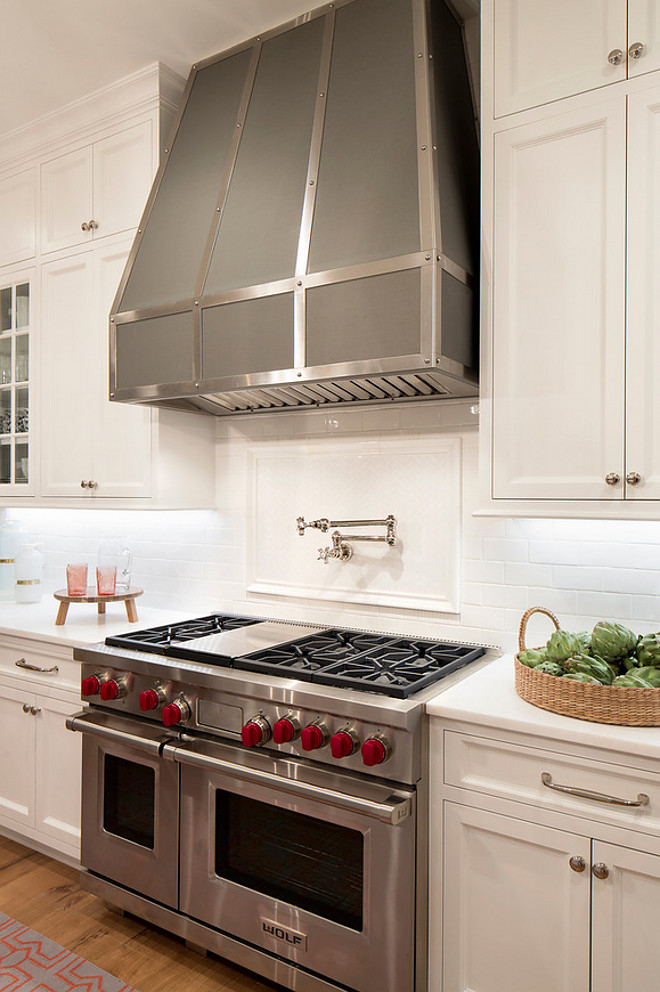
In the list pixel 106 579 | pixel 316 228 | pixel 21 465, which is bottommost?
pixel 106 579

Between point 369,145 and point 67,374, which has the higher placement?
point 369,145

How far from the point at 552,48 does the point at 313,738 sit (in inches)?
76.6

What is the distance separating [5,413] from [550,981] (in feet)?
9.94

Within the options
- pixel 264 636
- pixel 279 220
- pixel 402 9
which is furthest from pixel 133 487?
pixel 402 9

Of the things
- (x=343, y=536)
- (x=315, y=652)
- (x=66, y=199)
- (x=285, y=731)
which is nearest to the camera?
(x=285, y=731)

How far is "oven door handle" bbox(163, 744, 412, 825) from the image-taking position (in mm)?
1636

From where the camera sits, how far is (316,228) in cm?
210

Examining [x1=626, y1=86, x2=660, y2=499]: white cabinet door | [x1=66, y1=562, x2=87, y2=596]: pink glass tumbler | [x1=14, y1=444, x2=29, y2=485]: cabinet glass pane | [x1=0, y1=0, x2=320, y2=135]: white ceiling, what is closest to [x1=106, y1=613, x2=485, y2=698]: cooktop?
[x1=66, y1=562, x2=87, y2=596]: pink glass tumbler

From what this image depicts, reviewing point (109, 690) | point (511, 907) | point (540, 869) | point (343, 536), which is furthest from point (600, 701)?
point (109, 690)

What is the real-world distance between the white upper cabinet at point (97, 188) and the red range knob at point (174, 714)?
1.86 metres

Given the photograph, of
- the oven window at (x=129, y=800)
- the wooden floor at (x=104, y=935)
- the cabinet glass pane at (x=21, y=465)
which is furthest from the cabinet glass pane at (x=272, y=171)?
the wooden floor at (x=104, y=935)

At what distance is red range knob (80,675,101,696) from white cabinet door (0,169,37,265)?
6.45ft

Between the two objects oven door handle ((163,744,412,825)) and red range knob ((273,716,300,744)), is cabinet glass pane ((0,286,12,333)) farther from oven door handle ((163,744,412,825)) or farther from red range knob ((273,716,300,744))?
red range knob ((273,716,300,744))

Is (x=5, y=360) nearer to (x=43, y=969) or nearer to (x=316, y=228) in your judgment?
(x=316, y=228)
